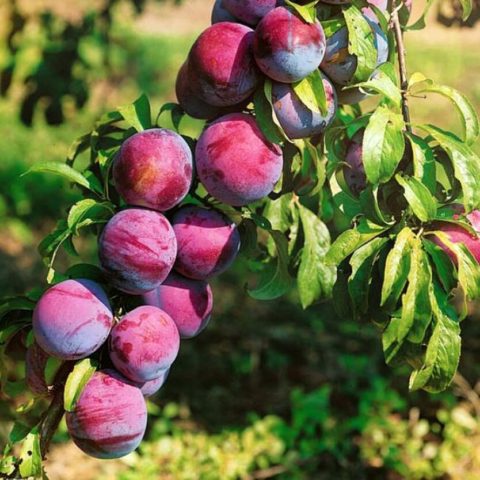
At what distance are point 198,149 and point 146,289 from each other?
0.57 feet

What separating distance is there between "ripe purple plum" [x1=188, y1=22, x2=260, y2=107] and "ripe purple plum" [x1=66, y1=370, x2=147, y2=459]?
1.14 feet

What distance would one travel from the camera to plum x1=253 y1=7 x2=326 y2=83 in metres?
0.87

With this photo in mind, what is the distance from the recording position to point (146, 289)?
0.91 metres

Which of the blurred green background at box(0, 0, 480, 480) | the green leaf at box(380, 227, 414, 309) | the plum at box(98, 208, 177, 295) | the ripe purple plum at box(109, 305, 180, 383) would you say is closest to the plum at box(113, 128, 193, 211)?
the plum at box(98, 208, 177, 295)

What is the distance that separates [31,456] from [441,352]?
0.48 m

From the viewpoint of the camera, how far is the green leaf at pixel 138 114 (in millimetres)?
1022

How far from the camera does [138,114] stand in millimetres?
1034

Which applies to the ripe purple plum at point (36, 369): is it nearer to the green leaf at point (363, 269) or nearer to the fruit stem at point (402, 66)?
the green leaf at point (363, 269)

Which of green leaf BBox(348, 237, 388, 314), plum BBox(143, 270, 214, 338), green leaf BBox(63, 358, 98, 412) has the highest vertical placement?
green leaf BBox(348, 237, 388, 314)

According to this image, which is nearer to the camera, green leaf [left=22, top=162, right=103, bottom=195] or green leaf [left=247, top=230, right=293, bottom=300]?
A: green leaf [left=22, top=162, right=103, bottom=195]

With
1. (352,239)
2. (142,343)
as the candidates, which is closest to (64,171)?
(142,343)

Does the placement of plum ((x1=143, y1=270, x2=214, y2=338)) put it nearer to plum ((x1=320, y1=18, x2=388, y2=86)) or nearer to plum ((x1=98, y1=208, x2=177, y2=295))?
plum ((x1=98, y1=208, x2=177, y2=295))

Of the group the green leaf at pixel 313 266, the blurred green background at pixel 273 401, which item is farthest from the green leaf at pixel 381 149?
the blurred green background at pixel 273 401

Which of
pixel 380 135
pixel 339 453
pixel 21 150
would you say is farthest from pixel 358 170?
pixel 21 150
